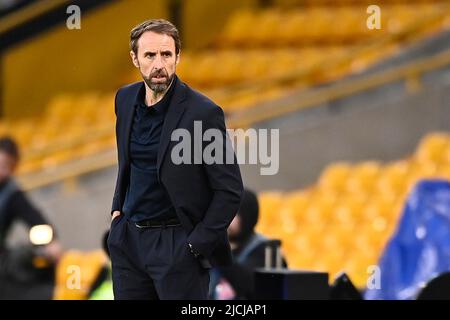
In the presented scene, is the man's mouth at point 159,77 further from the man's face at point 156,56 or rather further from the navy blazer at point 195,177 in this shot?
the navy blazer at point 195,177

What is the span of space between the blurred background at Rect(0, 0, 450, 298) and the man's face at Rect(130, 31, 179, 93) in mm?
4269

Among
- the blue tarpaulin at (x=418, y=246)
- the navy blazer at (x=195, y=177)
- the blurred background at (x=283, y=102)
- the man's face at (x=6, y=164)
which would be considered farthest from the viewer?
the blurred background at (x=283, y=102)

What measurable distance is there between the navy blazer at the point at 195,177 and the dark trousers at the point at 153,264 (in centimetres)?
6

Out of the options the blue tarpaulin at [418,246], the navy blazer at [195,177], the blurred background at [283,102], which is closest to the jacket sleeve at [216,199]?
the navy blazer at [195,177]

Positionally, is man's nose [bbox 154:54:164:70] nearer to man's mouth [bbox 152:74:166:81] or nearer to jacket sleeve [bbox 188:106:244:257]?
man's mouth [bbox 152:74:166:81]

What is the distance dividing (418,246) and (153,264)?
3.21m

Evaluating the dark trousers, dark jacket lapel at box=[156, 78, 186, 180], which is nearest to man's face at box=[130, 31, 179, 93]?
dark jacket lapel at box=[156, 78, 186, 180]

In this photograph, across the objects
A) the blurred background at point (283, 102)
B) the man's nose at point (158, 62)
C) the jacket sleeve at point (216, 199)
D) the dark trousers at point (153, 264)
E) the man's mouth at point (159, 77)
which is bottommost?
the dark trousers at point (153, 264)

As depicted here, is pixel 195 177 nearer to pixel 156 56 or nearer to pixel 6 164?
pixel 156 56

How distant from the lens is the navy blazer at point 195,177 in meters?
4.70

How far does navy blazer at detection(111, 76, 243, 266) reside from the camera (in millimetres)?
4703

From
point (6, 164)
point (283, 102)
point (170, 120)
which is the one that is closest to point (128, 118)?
point (170, 120)
